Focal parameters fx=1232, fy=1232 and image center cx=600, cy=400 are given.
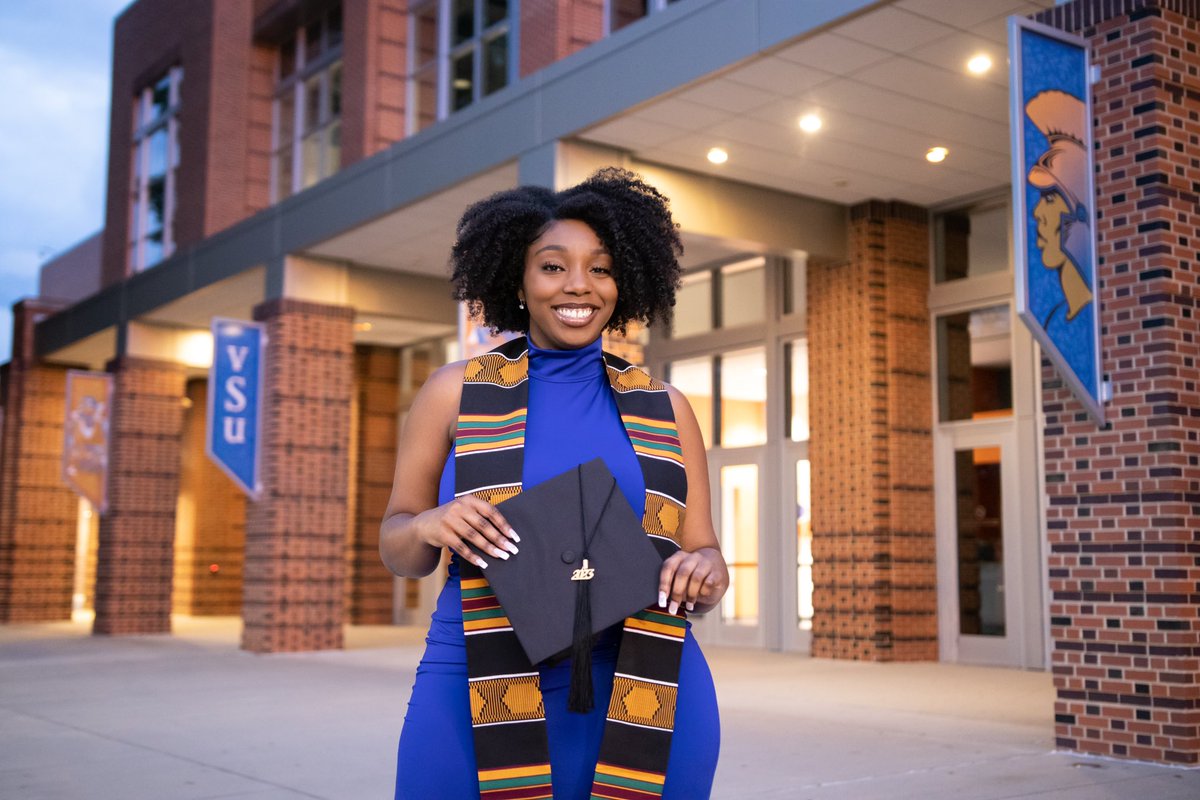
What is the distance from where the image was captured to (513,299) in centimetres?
247

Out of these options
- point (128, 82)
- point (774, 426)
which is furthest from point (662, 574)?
point (128, 82)

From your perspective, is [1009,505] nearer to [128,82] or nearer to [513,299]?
[513,299]

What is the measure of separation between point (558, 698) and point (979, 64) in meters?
8.79

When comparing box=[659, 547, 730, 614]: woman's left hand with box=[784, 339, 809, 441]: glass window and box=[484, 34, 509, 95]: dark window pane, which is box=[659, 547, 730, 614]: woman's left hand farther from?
box=[784, 339, 809, 441]: glass window

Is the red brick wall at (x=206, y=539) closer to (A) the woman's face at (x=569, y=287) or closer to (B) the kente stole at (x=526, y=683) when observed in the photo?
(A) the woman's face at (x=569, y=287)

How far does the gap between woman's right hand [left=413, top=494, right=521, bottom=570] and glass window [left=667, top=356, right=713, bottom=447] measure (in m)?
14.0

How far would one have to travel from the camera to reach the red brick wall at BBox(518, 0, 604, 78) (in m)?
11.8

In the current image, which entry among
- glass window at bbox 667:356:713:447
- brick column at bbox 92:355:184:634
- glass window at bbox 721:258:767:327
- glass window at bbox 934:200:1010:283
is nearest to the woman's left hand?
glass window at bbox 934:200:1010:283

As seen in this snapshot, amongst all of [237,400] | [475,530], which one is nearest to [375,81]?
[237,400]

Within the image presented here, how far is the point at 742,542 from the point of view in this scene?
1548 cm

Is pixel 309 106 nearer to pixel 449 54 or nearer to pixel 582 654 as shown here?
pixel 449 54

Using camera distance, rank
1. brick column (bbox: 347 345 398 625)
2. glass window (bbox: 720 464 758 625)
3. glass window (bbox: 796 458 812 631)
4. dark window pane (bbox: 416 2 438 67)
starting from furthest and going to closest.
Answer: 1. brick column (bbox: 347 345 398 625)
2. glass window (bbox: 720 464 758 625)
3. dark window pane (bbox: 416 2 438 67)
4. glass window (bbox: 796 458 812 631)

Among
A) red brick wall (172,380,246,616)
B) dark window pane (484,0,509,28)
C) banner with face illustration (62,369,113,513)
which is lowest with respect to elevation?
red brick wall (172,380,246,616)

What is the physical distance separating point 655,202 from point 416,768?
115 cm
